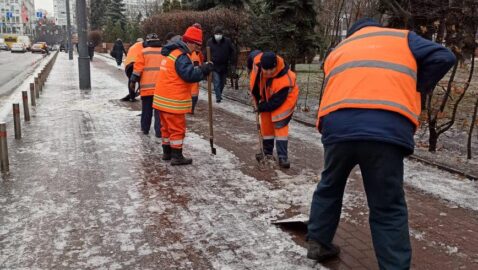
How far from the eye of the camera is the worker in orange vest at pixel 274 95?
6.03 m

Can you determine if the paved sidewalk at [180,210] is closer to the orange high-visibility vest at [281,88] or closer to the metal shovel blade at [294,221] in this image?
the metal shovel blade at [294,221]

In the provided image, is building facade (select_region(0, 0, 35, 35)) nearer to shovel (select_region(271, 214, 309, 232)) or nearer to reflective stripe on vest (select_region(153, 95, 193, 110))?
reflective stripe on vest (select_region(153, 95, 193, 110))

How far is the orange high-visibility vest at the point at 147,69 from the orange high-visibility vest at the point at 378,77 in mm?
5558

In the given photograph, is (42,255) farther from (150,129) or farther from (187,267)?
(150,129)

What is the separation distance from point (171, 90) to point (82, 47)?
1074 centimetres

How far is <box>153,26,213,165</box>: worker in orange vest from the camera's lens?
20.6 feet

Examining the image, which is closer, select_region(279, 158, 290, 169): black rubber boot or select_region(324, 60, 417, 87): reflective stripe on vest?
select_region(324, 60, 417, 87): reflective stripe on vest

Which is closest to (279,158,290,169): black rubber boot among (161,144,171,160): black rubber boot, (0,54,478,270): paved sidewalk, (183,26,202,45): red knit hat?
(0,54,478,270): paved sidewalk

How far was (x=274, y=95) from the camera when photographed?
6.13 m

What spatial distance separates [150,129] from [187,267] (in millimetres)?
5839

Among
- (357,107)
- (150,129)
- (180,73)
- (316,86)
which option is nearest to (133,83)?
(150,129)

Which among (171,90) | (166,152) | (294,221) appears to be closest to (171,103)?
(171,90)

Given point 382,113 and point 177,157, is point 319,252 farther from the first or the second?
point 177,157

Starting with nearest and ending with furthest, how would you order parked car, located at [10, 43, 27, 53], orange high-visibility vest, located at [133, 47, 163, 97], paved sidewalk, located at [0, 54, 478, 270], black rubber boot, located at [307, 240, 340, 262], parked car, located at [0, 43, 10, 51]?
black rubber boot, located at [307, 240, 340, 262] < paved sidewalk, located at [0, 54, 478, 270] < orange high-visibility vest, located at [133, 47, 163, 97] < parked car, located at [10, 43, 27, 53] < parked car, located at [0, 43, 10, 51]
